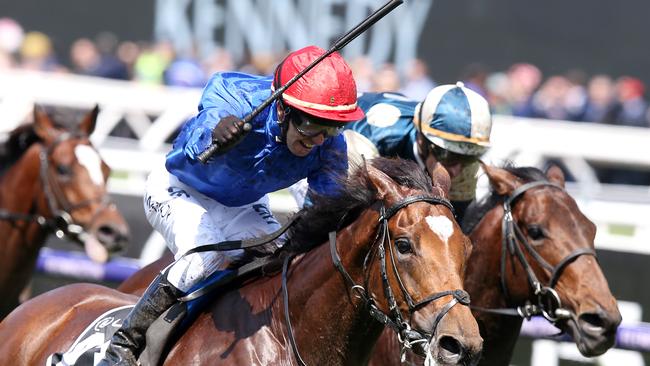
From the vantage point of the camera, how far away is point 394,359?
4.77 metres

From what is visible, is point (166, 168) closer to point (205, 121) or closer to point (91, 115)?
point (205, 121)

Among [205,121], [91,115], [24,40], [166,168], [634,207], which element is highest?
[205,121]

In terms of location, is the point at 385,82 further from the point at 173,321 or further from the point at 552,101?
the point at 173,321

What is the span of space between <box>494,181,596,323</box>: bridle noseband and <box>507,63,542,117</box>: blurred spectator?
20.7 feet

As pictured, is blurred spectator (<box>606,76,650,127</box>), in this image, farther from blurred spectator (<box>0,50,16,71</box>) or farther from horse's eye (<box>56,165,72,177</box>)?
blurred spectator (<box>0,50,16,71</box>)

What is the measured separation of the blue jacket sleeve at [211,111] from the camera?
3.98 metres

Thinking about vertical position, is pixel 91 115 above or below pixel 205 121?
below

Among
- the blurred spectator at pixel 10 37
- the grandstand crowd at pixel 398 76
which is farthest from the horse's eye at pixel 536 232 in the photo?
the blurred spectator at pixel 10 37

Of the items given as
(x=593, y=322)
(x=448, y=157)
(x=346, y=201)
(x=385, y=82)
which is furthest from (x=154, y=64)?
(x=346, y=201)

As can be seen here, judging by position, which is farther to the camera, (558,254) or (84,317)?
(558,254)

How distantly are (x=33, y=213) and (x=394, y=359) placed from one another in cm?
345

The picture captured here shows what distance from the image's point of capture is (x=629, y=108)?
37.1 ft

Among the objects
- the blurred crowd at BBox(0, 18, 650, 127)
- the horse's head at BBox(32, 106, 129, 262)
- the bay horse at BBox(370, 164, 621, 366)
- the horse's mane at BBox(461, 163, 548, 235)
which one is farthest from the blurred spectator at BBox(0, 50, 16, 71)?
the bay horse at BBox(370, 164, 621, 366)

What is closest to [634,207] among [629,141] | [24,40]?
[629,141]
